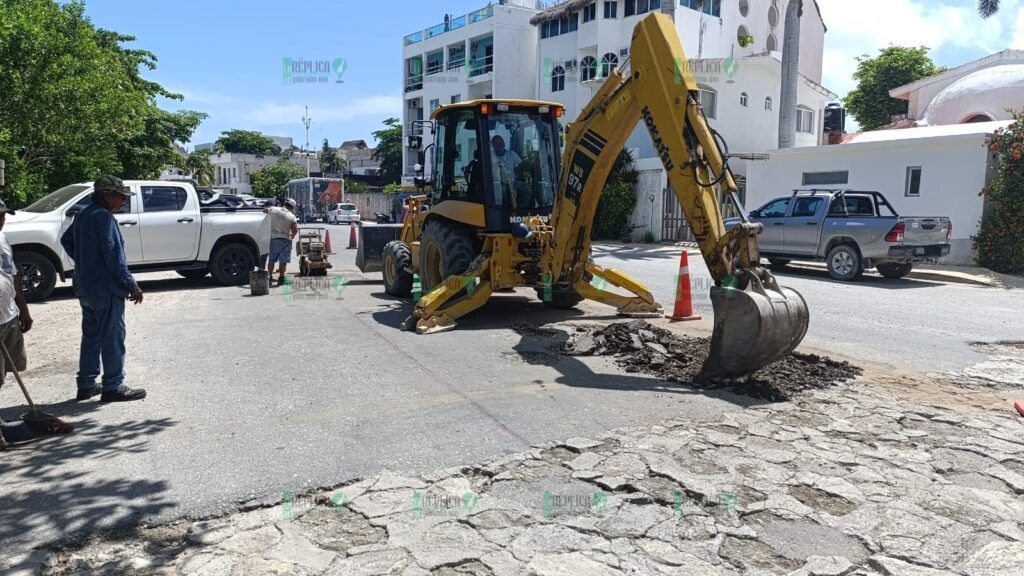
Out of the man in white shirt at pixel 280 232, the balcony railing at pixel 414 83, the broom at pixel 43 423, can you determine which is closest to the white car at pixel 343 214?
the balcony railing at pixel 414 83

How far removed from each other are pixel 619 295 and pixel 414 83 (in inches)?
1852

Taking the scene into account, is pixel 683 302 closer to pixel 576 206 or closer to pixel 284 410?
pixel 576 206

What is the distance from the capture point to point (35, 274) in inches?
442

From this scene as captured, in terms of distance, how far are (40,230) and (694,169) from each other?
33.8 feet

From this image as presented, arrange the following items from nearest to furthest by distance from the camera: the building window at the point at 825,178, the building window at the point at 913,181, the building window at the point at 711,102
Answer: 1. the building window at the point at 913,181
2. the building window at the point at 825,178
3. the building window at the point at 711,102

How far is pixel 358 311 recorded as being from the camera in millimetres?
10523

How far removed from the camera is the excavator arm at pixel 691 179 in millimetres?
5742

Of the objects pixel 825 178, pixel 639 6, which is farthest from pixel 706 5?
pixel 825 178

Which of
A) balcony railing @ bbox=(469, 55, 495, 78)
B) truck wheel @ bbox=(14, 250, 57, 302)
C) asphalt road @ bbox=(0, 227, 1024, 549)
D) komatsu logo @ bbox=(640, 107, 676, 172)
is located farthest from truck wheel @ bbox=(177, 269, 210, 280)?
balcony railing @ bbox=(469, 55, 495, 78)

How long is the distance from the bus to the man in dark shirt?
47.0 meters

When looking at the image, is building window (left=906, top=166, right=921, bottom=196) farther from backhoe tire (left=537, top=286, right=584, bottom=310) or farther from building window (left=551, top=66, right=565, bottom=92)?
building window (left=551, top=66, right=565, bottom=92)

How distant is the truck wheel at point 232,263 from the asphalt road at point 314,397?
2.44m

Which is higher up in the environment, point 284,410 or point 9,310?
point 9,310

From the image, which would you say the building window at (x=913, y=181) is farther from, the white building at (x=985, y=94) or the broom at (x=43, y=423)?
the broom at (x=43, y=423)
